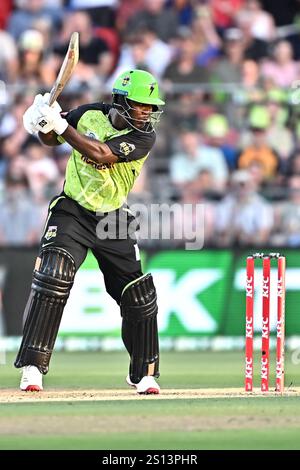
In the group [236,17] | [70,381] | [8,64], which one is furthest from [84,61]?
[70,381]

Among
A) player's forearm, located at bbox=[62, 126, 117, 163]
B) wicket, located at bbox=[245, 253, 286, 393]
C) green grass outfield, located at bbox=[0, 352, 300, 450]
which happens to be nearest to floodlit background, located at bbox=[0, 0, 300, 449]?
wicket, located at bbox=[245, 253, 286, 393]

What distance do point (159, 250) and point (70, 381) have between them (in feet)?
Result: 11.1

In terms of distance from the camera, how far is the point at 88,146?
732cm

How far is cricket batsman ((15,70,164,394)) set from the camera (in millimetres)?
7496

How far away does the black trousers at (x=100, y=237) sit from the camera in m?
7.68

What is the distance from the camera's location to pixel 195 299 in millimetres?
11906

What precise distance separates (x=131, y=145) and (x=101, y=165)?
0.86 feet

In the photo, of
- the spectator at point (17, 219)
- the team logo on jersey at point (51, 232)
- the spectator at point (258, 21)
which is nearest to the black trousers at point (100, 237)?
the team logo on jersey at point (51, 232)

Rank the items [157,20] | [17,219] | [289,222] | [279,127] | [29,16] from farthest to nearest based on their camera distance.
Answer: [157,20] → [29,16] → [279,127] → [289,222] → [17,219]

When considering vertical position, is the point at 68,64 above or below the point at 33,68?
below

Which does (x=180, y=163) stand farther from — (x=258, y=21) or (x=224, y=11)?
(x=224, y=11)

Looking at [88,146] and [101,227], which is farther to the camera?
[101,227]

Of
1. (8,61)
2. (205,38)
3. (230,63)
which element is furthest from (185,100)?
(8,61)

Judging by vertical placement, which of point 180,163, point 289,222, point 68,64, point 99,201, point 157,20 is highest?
point 157,20
